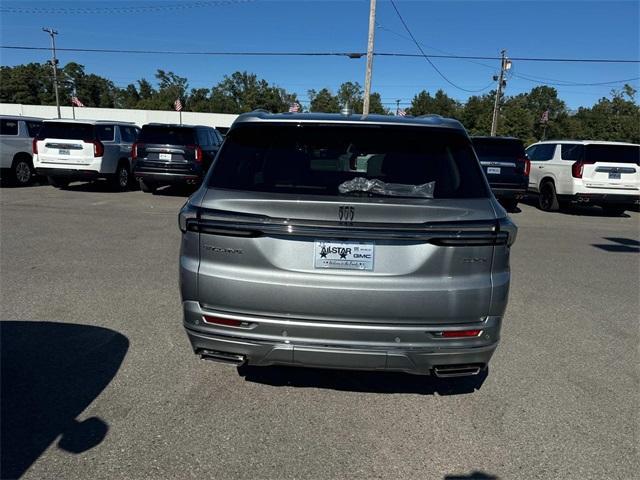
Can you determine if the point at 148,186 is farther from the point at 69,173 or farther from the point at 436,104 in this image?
the point at 436,104

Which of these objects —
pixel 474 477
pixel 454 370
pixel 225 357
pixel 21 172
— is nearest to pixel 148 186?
pixel 21 172

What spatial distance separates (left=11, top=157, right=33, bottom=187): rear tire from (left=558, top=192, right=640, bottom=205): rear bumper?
15.2 m

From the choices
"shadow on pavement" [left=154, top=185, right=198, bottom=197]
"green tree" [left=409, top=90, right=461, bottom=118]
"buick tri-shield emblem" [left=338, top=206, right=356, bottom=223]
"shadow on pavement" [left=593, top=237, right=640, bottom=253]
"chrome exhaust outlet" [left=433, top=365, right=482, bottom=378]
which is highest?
"green tree" [left=409, top=90, right=461, bottom=118]

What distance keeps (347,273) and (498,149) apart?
11.1 meters

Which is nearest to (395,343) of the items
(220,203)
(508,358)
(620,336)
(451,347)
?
(451,347)

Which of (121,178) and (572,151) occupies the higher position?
(572,151)

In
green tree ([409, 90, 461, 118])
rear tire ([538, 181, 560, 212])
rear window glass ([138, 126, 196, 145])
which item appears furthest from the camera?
green tree ([409, 90, 461, 118])

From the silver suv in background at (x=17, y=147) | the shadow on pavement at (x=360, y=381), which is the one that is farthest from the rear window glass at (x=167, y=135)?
the shadow on pavement at (x=360, y=381)

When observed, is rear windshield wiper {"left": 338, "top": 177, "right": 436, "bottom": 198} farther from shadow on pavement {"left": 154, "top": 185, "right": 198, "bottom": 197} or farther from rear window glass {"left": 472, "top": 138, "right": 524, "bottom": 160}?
shadow on pavement {"left": 154, "top": 185, "right": 198, "bottom": 197}

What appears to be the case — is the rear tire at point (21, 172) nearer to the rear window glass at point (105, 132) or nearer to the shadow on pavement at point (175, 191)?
the rear window glass at point (105, 132)

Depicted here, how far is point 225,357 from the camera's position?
2920mm

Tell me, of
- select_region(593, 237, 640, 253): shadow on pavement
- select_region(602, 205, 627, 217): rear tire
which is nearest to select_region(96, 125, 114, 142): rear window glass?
select_region(593, 237, 640, 253): shadow on pavement

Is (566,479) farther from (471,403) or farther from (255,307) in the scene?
(255,307)

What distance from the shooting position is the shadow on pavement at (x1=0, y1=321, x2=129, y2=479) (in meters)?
2.74
